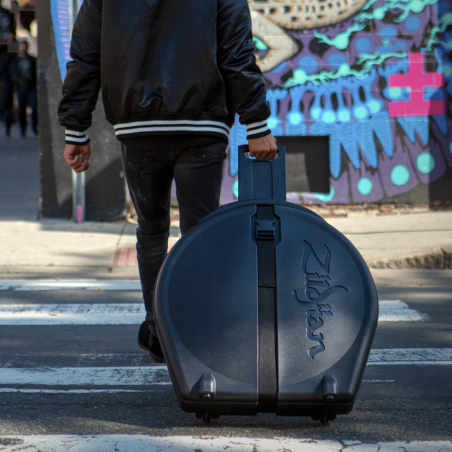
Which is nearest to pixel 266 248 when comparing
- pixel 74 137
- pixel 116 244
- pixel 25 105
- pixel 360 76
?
pixel 74 137

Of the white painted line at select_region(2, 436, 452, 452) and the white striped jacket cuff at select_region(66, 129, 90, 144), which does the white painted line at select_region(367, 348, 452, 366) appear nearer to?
the white painted line at select_region(2, 436, 452, 452)

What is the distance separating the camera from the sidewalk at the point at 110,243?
570 cm

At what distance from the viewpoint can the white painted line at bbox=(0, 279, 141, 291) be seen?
4984 mm

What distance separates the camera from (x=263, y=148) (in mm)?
2689

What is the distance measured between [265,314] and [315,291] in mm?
193

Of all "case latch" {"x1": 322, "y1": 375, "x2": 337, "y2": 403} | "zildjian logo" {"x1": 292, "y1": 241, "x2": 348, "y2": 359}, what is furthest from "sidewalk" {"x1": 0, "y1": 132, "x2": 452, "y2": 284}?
"case latch" {"x1": 322, "y1": 375, "x2": 337, "y2": 403}

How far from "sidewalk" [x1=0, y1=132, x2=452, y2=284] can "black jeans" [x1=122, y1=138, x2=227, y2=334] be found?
257cm

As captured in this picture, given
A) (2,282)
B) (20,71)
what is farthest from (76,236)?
(20,71)

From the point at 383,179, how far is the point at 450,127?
40.1 inches

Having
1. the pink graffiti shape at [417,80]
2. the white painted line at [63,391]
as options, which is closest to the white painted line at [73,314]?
the white painted line at [63,391]

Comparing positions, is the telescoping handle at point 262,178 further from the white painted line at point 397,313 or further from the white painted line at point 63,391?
the white painted line at point 397,313

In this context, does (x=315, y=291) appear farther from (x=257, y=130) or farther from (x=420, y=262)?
(x=420, y=262)

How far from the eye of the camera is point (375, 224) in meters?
7.38

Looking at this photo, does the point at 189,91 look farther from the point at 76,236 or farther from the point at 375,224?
the point at 375,224
